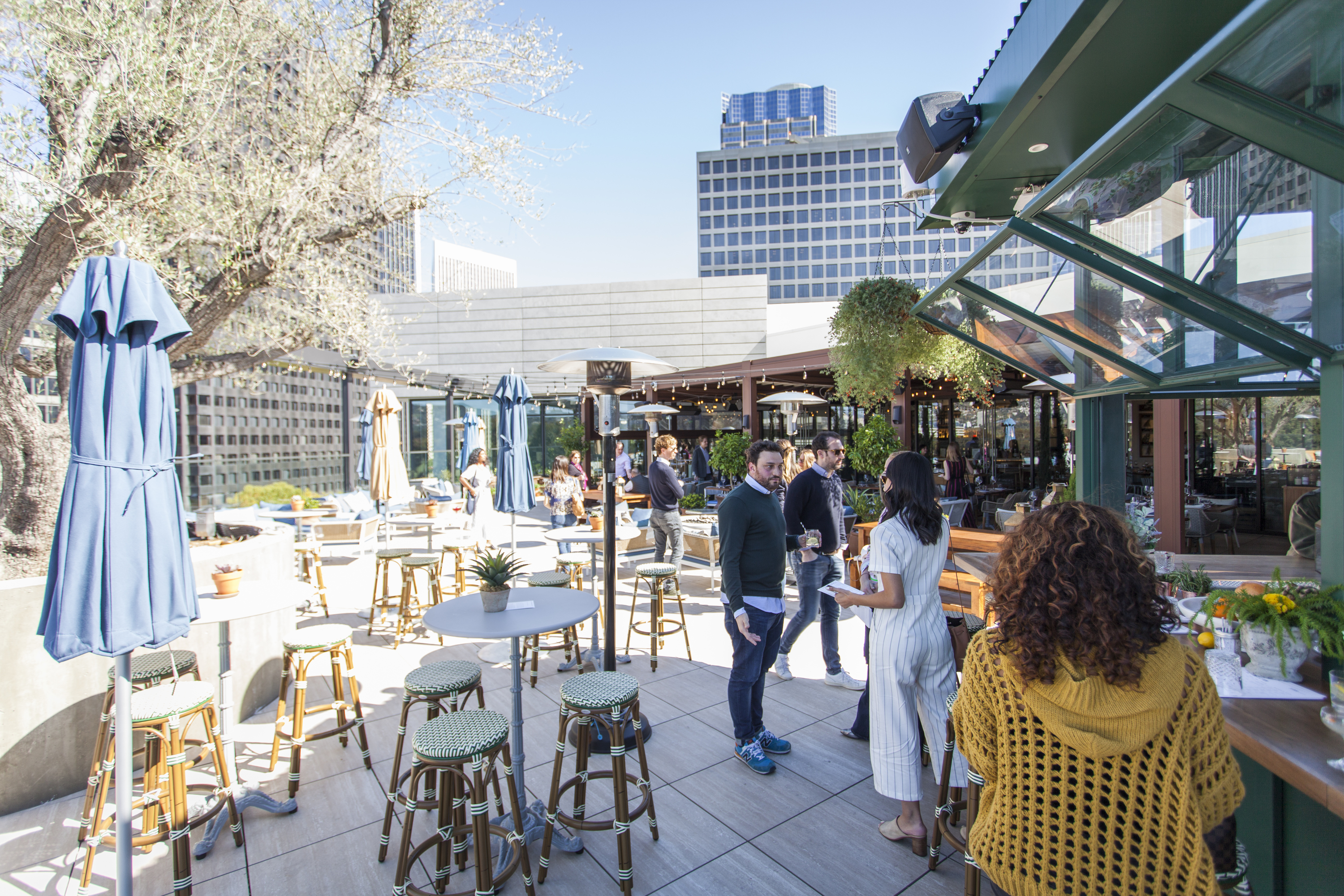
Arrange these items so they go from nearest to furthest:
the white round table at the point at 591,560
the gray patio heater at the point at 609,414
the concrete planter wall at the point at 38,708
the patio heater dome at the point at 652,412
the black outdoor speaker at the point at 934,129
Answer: the concrete planter wall at the point at 38,708, the gray patio heater at the point at 609,414, the black outdoor speaker at the point at 934,129, the white round table at the point at 591,560, the patio heater dome at the point at 652,412

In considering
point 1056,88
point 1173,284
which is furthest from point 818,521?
point 1056,88

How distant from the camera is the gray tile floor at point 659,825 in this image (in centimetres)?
245

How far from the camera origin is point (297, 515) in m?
8.02

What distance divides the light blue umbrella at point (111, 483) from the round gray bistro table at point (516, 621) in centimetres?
98

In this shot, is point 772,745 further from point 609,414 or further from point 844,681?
point 609,414

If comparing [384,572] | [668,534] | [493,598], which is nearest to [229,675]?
[493,598]

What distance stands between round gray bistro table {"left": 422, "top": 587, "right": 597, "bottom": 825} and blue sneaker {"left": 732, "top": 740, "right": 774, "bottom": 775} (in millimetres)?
1069

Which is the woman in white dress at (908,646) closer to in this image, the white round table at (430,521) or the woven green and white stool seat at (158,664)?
the woven green and white stool seat at (158,664)

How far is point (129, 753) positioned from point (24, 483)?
3198 millimetres

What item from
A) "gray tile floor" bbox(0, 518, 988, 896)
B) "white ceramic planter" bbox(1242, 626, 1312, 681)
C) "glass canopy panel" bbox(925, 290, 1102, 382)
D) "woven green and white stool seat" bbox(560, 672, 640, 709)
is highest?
"glass canopy panel" bbox(925, 290, 1102, 382)

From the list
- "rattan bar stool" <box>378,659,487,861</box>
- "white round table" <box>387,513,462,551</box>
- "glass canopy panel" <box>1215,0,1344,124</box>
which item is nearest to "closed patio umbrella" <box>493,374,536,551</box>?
"white round table" <box>387,513,462,551</box>

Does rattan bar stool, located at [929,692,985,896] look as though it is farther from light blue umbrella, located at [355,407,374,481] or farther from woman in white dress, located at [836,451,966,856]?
light blue umbrella, located at [355,407,374,481]

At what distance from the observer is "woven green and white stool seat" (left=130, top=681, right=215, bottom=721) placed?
2523 mm

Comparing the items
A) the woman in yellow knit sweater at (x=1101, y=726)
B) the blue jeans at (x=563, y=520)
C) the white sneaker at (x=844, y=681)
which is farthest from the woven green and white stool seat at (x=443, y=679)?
the blue jeans at (x=563, y=520)
